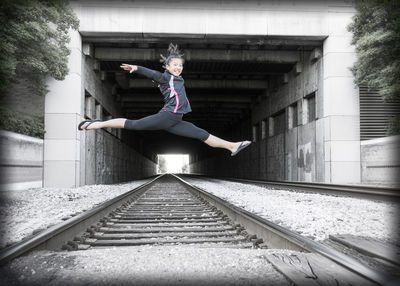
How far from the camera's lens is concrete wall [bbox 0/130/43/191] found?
379 inches

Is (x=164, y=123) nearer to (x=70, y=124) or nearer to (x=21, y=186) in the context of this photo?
(x=21, y=186)

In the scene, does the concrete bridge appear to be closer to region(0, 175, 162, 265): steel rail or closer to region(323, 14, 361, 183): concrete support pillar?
region(323, 14, 361, 183): concrete support pillar

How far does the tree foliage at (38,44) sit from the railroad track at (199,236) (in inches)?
185

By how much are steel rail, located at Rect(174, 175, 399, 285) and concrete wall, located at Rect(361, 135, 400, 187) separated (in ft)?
30.9

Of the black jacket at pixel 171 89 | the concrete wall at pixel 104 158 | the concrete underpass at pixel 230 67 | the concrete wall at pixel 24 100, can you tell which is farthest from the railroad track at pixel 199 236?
the concrete wall at pixel 104 158

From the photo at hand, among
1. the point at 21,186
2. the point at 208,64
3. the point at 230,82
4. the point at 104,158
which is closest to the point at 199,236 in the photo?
the point at 21,186

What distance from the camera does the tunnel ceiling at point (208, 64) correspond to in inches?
549

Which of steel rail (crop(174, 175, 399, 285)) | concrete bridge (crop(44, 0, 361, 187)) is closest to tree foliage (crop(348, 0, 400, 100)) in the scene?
concrete bridge (crop(44, 0, 361, 187))

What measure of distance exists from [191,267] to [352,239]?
6.33 feet

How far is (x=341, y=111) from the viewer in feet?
45.7

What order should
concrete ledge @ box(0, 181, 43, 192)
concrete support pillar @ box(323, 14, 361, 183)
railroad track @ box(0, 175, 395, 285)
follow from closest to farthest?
railroad track @ box(0, 175, 395, 285) < concrete ledge @ box(0, 181, 43, 192) < concrete support pillar @ box(323, 14, 361, 183)

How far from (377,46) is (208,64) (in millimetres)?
9028

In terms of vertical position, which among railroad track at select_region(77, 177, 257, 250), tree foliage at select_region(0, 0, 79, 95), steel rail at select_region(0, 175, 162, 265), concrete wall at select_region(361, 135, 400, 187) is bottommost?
railroad track at select_region(77, 177, 257, 250)

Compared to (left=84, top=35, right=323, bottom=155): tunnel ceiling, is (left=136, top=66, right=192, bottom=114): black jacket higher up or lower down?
lower down
